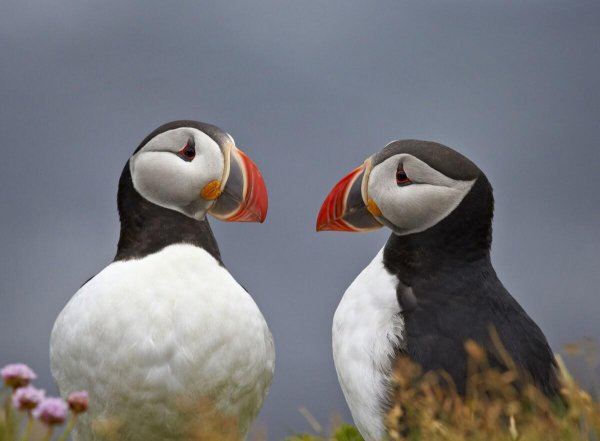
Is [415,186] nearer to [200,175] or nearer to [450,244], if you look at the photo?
[450,244]

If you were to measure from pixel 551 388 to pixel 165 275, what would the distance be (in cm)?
266

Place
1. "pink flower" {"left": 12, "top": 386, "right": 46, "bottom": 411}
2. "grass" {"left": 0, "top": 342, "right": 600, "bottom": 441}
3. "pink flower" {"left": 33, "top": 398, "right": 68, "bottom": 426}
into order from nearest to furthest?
"pink flower" {"left": 33, "top": 398, "right": 68, "bottom": 426} < "pink flower" {"left": 12, "top": 386, "right": 46, "bottom": 411} < "grass" {"left": 0, "top": 342, "right": 600, "bottom": 441}

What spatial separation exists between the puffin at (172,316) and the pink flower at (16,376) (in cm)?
201

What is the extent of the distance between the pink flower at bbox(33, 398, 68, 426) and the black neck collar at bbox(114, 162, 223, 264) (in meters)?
2.84

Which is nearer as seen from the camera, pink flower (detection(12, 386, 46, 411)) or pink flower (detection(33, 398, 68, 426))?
pink flower (detection(33, 398, 68, 426))

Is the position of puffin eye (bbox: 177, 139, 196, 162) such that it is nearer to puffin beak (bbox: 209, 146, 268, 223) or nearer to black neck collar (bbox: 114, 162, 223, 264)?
puffin beak (bbox: 209, 146, 268, 223)

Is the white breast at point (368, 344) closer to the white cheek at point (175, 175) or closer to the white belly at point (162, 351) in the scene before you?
the white belly at point (162, 351)

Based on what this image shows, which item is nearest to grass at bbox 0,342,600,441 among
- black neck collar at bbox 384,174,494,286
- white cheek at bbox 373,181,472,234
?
black neck collar at bbox 384,174,494,286

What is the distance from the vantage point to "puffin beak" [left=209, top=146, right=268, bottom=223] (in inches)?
243

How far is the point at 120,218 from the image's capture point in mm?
6508

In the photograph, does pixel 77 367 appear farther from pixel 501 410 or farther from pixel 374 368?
pixel 501 410

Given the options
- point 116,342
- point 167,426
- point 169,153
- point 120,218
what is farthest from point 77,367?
point 169,153

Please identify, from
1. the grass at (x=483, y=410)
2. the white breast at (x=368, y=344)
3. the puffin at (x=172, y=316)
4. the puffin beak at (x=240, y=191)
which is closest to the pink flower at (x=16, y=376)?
the grass at (x=483, y=410)

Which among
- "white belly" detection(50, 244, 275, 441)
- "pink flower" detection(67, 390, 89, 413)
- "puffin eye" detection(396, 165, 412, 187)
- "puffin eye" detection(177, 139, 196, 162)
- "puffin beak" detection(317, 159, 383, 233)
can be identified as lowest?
"white belly" detection(50, 244, 275, 441)
